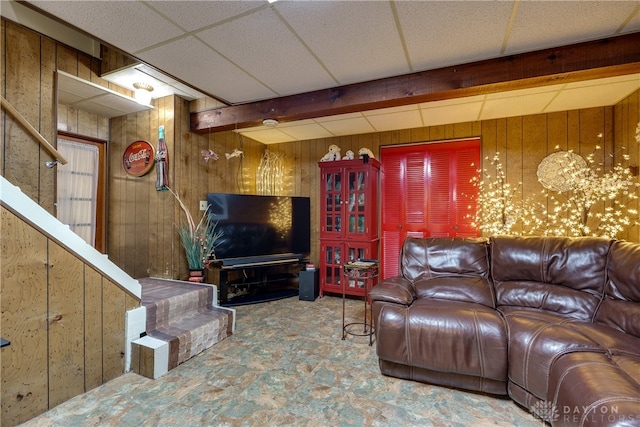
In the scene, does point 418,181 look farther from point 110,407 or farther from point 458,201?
point 110,407

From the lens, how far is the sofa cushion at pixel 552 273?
80.4 inches

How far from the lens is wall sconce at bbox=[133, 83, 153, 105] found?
310 centimetres

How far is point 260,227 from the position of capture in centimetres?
401

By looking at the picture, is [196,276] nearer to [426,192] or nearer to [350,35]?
[350,35]

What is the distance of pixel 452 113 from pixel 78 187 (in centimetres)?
463

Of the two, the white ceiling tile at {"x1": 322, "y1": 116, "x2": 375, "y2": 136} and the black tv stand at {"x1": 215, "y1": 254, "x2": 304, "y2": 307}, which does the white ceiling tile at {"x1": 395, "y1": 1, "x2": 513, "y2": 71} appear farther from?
the black tv stand at {"x1": 215, "y1": 254, "x2": 304, "y2": 307}

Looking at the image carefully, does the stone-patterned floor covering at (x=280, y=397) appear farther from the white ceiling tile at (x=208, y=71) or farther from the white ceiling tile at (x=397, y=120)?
the white ceiling tile at (x=397, y=120)

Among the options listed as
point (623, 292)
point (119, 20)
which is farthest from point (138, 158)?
point (623, 292)

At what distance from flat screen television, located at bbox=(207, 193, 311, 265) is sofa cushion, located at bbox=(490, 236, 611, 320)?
8.70 ft

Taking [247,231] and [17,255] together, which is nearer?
[17,255]

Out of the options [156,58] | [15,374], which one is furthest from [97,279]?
[156,58]

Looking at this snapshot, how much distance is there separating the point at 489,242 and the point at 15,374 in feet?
11.0

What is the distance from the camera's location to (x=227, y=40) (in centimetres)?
212

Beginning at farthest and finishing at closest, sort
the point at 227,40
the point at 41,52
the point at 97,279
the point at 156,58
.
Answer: the point at 41,52 < the point at 156,58 < the point at 227,40 < the point at 97,279
